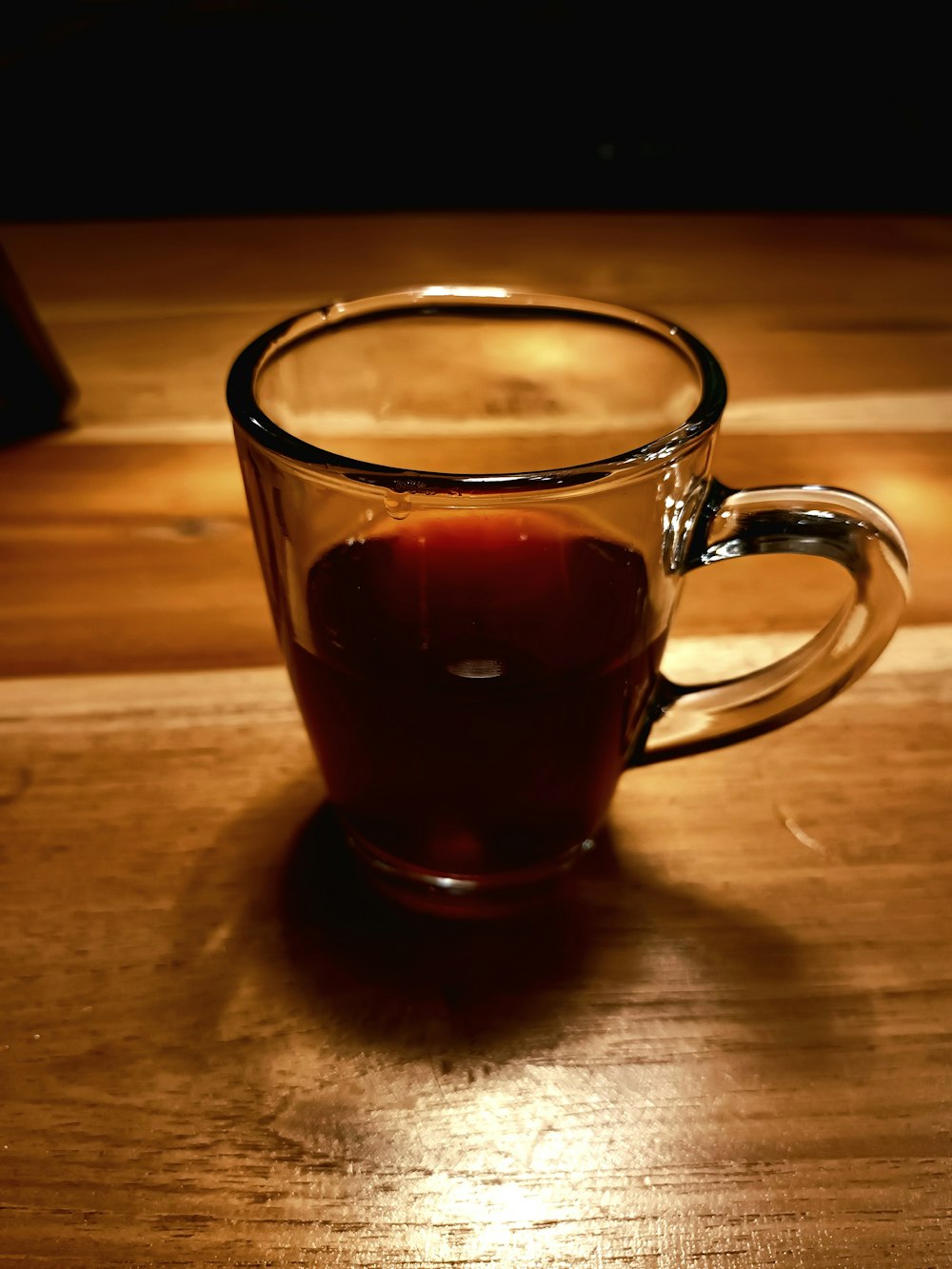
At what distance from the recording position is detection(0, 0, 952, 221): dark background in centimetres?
205

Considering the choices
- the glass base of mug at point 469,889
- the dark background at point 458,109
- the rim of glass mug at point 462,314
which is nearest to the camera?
the rim of glass mug at point 462,314

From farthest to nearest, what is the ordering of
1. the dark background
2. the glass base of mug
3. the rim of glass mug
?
1. the dark background
2. the glass base of mug
3. the rim of glass mug

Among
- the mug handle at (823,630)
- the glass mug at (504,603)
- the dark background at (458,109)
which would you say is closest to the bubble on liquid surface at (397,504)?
the glass mug at (504,603)

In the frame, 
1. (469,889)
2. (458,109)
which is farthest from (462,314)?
(458,109)

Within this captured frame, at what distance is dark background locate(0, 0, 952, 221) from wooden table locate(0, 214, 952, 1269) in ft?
5.39

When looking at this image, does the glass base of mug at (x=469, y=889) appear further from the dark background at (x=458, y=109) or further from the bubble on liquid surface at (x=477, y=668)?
the dark background at (x=458, y=109)

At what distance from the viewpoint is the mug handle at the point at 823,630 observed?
410 mm

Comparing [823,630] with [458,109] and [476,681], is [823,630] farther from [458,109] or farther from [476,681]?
[458,109]

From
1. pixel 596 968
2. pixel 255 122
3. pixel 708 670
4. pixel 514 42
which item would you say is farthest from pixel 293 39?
pixel 596 968

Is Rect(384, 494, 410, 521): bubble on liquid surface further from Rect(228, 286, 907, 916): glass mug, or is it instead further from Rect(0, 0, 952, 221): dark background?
Rect(0, 0, 952, 221): dark background

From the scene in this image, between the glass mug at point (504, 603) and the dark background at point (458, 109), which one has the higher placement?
the glass mug at point (504, 603)

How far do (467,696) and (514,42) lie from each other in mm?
2027

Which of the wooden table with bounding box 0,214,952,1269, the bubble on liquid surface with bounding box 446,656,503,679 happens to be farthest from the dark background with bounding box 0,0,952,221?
the bubble on liquid surface with bounding box 446,656,503,679

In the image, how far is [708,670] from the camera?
0.59 m
